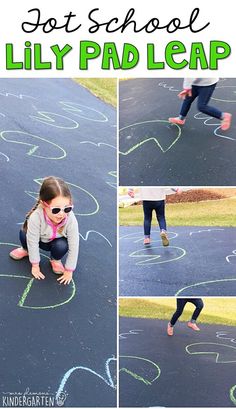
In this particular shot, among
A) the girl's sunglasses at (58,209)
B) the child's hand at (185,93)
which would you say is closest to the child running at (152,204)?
the girl's sunglasses at (58,209)

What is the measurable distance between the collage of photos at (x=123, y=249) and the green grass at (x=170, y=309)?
0.4 inches

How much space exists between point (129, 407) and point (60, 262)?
0.76 metres

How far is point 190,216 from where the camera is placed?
295 centimetres

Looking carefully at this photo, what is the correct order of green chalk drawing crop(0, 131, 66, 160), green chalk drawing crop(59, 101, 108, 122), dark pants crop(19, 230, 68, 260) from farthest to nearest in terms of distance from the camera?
green chalk drawing crop(59, 101, 108, 122)
green chalk drawing crop(0, 131, 66, 160)
dark pants crop(19, 230, 68, 260)

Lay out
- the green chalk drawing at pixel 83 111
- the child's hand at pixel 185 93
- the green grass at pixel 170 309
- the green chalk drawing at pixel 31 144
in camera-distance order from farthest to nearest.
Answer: the green chalk drawing at pixel 83 111, the green chalk drawing at pixel 31 144, the child's hand at pixel 185 93, the green grass at pixel 170 309

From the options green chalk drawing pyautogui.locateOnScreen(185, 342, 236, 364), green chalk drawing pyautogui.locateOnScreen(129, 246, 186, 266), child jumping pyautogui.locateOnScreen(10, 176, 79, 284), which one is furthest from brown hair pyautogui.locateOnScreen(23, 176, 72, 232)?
green chalk drawing pyautogui.locateOnScreen(185, 342, 236, 364)

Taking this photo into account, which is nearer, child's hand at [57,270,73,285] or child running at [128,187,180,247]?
child's hand at [57,270,73,285]

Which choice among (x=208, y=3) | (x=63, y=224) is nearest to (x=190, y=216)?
(x=63, y=224)

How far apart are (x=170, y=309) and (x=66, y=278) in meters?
0.59

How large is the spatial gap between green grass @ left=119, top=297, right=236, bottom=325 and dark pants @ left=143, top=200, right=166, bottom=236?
357 millimetres

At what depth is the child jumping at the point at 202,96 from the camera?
2.87 metres

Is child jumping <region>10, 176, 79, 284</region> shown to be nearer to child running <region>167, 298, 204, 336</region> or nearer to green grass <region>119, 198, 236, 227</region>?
green grass <region>119, 198, 236, 227</region>

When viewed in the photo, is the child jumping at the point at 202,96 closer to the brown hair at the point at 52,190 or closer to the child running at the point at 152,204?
the child running at the point at 152,204

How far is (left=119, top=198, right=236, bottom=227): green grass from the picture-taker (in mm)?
2832
